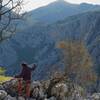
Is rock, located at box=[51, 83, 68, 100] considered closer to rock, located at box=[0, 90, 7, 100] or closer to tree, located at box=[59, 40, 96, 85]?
rock, located at box=[0, 90, 7, 100]

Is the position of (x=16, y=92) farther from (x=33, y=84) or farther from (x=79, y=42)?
(x=79, y=42)

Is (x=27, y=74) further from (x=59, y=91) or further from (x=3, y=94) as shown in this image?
(x=59, y=91)

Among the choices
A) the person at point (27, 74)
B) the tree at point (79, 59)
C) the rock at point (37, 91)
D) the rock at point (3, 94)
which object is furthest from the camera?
the tree at point (79, 59)

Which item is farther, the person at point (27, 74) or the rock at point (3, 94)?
the rock at point (3, 94)

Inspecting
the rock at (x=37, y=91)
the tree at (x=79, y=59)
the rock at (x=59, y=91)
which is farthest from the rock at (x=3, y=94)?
the tree at (x=79, y=59)

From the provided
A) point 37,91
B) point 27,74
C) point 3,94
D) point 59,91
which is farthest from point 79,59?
point 27,74

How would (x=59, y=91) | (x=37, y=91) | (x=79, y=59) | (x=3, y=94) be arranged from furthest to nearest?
1. (x=79, y=59)
2. (x=59, y=91)
3. (x=37, y=91)
4. (x=3, y=94)

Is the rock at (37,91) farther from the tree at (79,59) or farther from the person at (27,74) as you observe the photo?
the tree at (79,59)

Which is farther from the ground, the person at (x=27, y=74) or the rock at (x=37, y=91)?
the person at (x=27, y=74)

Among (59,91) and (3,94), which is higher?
(3,94)

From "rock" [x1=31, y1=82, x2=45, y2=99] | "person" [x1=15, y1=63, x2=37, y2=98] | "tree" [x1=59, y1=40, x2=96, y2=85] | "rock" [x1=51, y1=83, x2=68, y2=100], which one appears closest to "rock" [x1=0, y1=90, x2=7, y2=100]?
"person" [x1=15, y1=63, x2=37, y2=98]

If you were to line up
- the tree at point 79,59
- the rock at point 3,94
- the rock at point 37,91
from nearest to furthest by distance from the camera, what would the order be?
the rock at point 3,94 → the rock at point 37,91 → the tree at point 79,59

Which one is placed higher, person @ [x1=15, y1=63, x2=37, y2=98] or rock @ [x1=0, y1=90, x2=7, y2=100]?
person @ [x1=15, y1=63, x2=37, y2=98]

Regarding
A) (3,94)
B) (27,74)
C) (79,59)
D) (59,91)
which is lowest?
(59,91)
